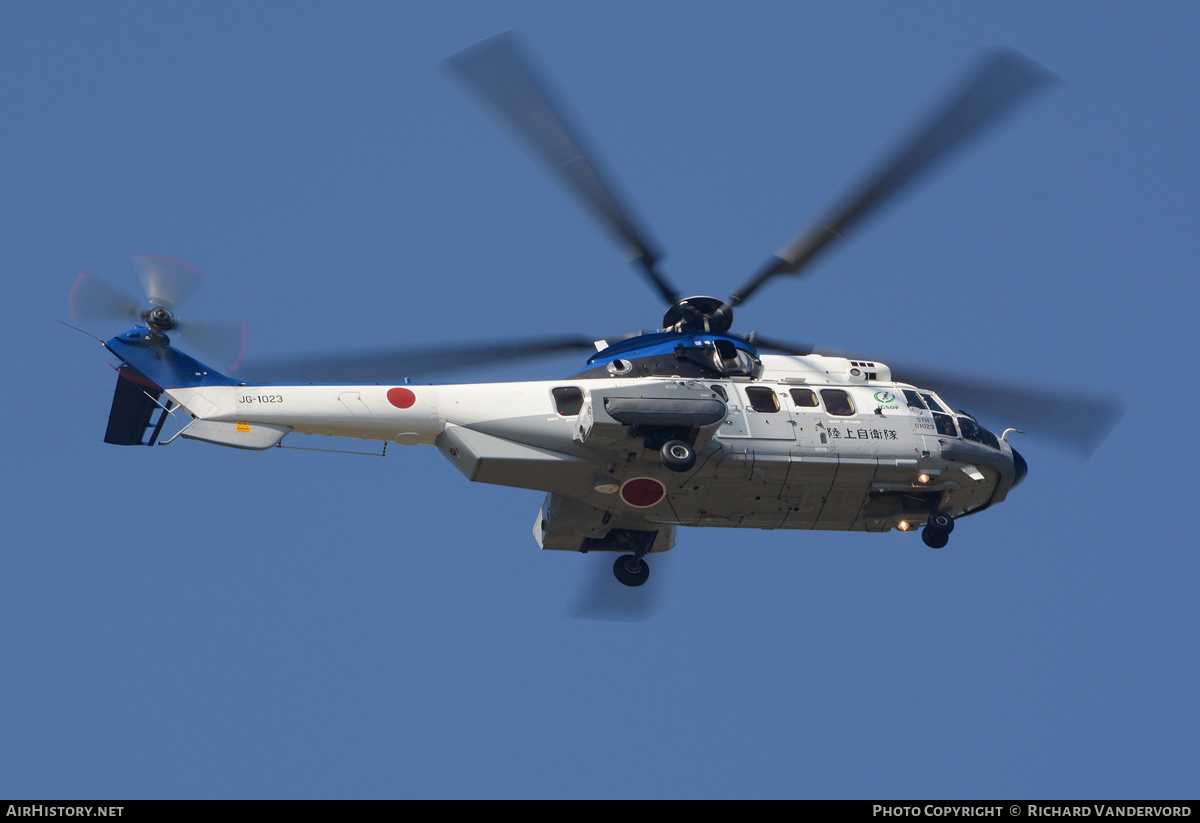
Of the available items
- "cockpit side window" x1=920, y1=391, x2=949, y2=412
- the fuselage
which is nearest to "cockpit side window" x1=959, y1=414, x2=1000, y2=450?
the fuselage

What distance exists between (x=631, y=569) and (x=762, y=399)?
11.4ft

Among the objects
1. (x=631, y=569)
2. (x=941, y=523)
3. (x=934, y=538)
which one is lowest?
(x=631, y=569)

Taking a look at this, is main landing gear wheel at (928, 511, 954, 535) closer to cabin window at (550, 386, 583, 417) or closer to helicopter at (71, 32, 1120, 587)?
helicopter at (71, 32, 1120, 587)

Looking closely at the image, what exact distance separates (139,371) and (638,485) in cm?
686

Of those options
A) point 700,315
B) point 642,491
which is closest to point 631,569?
point 642,491

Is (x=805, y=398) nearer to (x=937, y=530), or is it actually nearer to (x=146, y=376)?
(x=937, y=530)

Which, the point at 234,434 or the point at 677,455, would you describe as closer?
the point at 234,434

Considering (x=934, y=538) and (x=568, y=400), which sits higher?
(x=568, y=400)

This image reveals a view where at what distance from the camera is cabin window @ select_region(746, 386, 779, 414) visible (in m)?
22.8

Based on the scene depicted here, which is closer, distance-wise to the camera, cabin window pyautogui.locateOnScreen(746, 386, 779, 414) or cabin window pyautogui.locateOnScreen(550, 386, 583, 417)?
cabin window pyautogui.locateOnScreen(550, 386, 583, 417)

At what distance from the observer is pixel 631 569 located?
80.2 feet

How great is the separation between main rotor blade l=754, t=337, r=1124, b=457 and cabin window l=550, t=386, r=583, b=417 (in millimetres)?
3147
